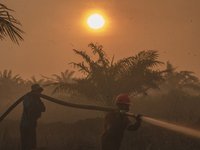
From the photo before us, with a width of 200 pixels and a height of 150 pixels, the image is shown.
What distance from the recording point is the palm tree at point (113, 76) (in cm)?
896

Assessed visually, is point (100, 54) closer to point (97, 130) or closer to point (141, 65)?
point (141, 65)

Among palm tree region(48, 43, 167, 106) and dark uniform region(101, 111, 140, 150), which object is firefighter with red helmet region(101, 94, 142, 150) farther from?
palm tree region(48, 43, 167, 106)

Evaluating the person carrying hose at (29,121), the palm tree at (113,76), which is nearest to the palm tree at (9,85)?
the palm tree at (113,76)

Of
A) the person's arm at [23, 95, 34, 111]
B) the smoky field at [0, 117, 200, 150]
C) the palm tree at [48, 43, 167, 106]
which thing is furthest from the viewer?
the palm tree at [48, 43, 167, 106]

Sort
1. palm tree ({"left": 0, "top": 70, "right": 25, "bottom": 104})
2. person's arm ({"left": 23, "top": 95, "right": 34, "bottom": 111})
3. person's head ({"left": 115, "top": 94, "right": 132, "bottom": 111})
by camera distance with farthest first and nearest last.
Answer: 1. palm tree ({"left": 0, "top": 70, "right": 25, "bottom": 104})
2. person's arm ({"left": 23, "top": 95, "right": 34, "bottom": 111})
3. person's head ({"left": 115, "top": 94, "right": 132, "bottom": 111})

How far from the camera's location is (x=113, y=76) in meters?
9.20

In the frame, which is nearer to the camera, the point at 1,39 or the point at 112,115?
the point at 112,115

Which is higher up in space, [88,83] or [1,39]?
[1,39]

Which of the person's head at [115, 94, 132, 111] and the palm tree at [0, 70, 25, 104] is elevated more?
the person's head at [115, 94, 132, 111]

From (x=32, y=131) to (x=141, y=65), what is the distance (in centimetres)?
650

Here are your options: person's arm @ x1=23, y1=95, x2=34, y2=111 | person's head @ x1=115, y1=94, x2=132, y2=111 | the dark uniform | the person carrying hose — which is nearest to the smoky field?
the person carrying hose

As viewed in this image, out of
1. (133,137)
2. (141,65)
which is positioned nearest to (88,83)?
(141,65)

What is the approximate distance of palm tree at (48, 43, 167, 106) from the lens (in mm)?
8961

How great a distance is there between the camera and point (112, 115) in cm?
289
